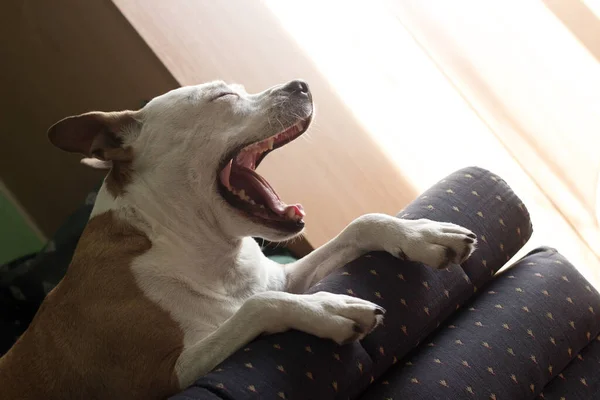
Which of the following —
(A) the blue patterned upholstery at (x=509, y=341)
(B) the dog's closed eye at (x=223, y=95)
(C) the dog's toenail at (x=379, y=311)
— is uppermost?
(B) the dog's closed eye at (x=223, y=95)

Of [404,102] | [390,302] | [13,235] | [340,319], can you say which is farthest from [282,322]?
[13,235]

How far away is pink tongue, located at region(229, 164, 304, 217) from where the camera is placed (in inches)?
74.6

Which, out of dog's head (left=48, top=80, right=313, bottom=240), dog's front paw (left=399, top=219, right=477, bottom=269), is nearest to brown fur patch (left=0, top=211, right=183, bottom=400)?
dog's head (left=48, top=80, right=313, bottom=240)

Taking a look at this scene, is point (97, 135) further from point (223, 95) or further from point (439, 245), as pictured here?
point (439, 245)

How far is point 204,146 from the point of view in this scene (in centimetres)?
190

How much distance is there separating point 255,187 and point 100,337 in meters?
0.64

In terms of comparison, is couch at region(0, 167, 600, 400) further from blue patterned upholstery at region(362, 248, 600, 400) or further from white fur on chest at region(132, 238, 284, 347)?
white fur on chest at region(132, 238, 284, 347)

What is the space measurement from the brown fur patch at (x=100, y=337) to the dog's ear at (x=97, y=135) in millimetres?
198

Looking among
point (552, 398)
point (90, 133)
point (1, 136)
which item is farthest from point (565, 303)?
point (1, 136)

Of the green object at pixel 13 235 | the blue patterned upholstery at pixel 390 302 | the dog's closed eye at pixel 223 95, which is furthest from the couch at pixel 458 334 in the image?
the green object at pixel 13 235

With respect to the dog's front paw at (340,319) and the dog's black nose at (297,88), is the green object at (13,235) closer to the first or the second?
the dog's black nose at (297,88)

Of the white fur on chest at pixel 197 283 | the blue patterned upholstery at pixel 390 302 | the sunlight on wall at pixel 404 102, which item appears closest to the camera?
the blue patterned upholstery at pixel 390 302

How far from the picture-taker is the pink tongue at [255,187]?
190 centimetres

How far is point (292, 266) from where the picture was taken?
2248 millimetres
